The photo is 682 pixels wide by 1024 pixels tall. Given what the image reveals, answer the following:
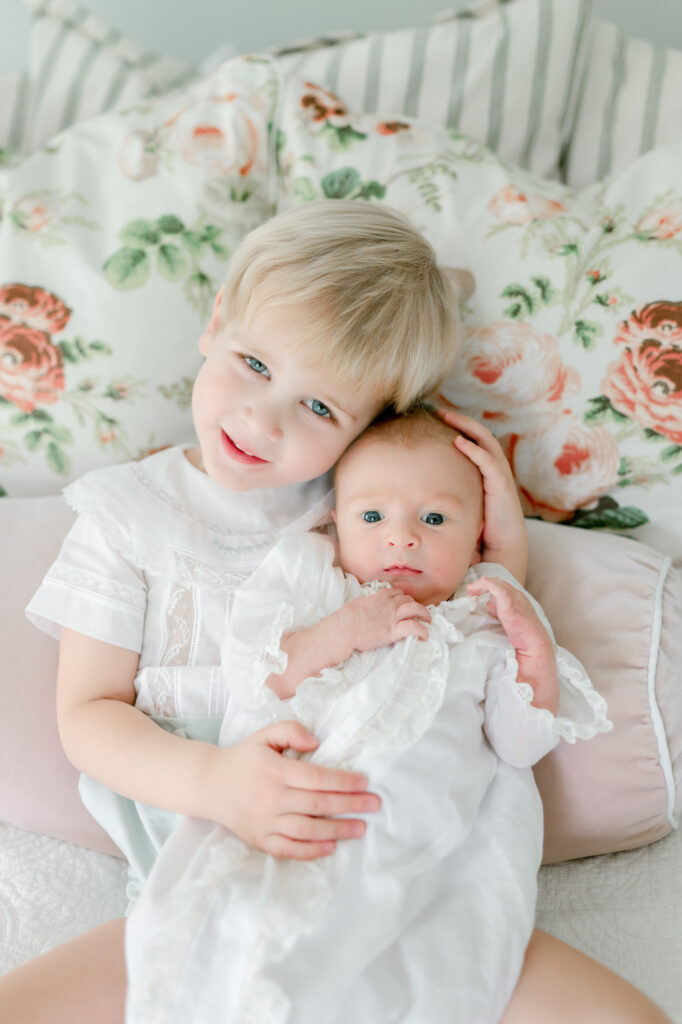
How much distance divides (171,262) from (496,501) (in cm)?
59

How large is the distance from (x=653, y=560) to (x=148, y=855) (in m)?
0.73

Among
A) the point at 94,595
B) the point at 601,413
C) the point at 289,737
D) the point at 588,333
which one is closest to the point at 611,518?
the point at 601,413

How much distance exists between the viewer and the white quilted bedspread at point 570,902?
2.95 feet

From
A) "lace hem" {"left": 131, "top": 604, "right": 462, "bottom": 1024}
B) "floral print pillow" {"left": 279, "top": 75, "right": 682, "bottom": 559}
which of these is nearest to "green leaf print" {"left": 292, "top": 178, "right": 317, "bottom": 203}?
"floral print pillow" {"left": 279, "top": 75, "right": 682, "bottom": 559}

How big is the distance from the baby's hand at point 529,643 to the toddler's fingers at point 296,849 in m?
0.27

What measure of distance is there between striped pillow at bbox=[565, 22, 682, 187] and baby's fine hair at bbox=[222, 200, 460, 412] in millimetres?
562

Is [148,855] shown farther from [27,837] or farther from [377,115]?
[377,115]

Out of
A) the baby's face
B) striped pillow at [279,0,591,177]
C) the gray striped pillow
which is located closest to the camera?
the baby's face

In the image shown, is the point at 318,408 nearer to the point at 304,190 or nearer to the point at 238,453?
the point at 238,453

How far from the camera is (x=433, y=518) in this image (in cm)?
99

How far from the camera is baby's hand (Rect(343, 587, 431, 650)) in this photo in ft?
2.89

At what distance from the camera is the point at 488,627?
95 centimetres

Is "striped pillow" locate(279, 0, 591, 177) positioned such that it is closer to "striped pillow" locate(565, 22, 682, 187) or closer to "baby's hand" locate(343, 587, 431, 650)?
"striped pillow" locate(565, 22, 682, 187)

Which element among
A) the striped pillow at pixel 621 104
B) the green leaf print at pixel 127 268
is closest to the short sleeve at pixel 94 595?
the green leaf print at pixel 127 268
